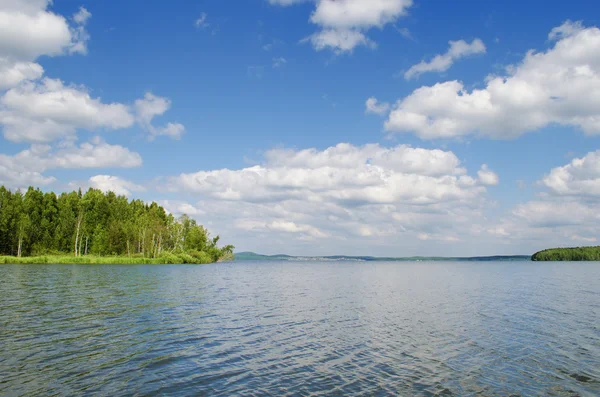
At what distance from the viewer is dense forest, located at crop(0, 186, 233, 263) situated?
124 metres

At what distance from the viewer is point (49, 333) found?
23953 millimetres

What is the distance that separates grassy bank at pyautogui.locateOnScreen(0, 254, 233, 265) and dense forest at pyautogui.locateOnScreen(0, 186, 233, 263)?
59 cm

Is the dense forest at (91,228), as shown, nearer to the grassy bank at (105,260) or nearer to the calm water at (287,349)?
the grassy bank at (105,260)

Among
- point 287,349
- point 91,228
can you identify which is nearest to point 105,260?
point 91,228

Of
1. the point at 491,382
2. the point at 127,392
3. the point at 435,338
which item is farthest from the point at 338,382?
the point at 435,338

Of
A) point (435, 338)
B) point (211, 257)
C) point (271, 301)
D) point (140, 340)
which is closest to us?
point (140, 340)

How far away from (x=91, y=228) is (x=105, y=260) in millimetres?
26554

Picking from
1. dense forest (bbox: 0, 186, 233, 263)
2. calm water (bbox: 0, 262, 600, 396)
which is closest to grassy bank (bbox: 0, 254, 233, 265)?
dense forest (bbox: 0, 186, 233, 263)

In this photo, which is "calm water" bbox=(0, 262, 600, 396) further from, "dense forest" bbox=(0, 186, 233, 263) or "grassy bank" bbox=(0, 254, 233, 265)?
"dense forest" bbox=(0, 186, 233, 263)

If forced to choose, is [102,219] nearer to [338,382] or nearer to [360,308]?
[360,308]

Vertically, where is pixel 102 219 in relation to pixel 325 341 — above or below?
above

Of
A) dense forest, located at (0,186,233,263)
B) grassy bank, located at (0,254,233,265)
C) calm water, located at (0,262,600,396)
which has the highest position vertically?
dense forest, located at (0,186,233,263)

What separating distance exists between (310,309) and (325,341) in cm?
1425

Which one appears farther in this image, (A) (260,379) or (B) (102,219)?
(B) (102,219)
